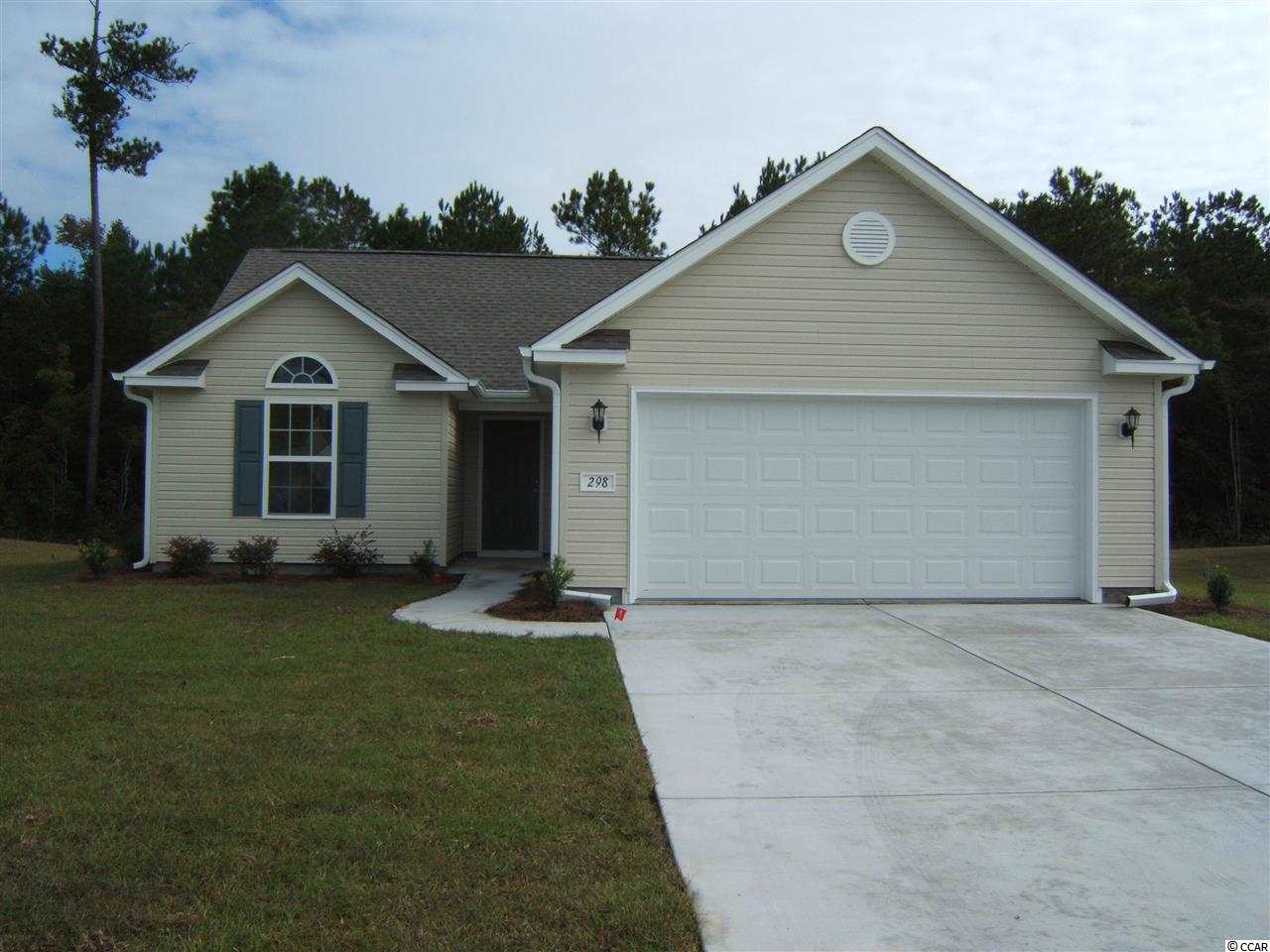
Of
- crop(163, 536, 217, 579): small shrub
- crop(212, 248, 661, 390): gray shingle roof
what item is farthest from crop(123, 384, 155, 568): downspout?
crop(212, 248, 661, 390): gray shingle roof

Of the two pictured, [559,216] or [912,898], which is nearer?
[912,898]

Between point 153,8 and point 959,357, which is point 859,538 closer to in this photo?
point 959,357

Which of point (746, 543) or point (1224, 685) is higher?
point (746, 543)

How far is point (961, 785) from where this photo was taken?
198 inches

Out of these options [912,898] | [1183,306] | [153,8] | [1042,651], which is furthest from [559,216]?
[912,898]

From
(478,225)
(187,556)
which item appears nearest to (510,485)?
(187,556)

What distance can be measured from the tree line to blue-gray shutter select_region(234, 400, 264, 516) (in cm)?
1260

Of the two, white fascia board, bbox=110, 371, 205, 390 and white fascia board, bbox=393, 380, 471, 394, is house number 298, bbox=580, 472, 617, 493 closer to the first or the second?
white fascia board, bbox=393, 380, 471, 394

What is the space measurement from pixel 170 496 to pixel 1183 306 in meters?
25.5

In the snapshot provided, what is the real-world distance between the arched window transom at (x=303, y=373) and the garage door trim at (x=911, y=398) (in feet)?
16.4

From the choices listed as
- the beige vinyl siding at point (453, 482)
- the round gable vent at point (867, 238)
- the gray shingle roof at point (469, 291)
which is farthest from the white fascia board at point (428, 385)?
the round gable vent at point (867, 238)

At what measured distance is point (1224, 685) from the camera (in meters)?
7.14

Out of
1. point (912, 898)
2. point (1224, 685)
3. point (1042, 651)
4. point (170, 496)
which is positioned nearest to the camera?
point (912, 898)

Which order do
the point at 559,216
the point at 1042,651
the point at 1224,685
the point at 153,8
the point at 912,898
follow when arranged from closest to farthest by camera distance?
the point at 912,898 < the point at 1224,685 < the point at 1042,651 < the point at 153,8 < the point at 559,216
